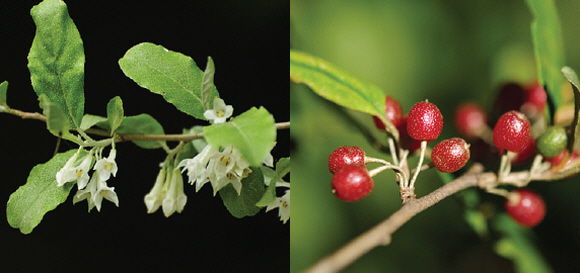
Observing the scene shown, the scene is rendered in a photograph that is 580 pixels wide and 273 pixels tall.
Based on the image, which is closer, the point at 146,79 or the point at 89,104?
the point at 146,79

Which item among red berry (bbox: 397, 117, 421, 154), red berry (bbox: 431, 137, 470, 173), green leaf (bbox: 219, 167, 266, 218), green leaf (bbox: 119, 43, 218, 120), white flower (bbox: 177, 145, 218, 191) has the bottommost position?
green leaf (bbox: 219, 167, 266, 218)

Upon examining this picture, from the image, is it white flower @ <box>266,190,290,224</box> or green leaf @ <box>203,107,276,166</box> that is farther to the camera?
white flower @ <box>266,190,290,224</box>

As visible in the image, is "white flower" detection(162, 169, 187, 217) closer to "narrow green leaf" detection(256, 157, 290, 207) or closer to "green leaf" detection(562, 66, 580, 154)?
"narrow green leaf" detection(256, 157, 290, 207)

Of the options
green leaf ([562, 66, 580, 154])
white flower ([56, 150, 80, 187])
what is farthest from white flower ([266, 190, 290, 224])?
green leaf ([562, 66, 580, 154])

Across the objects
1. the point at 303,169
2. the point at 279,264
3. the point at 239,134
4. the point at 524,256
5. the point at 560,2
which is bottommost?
the point at 279,264

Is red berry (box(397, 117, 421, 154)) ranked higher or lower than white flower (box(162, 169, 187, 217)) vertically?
higher

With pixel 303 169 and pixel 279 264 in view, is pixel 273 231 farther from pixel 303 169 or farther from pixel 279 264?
pixel 303 169

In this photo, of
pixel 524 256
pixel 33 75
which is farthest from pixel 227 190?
pixel 524 256
